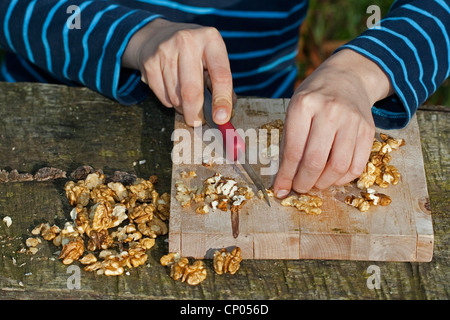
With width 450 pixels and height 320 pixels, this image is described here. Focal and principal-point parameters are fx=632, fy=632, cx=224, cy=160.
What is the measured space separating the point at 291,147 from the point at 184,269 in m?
0.32

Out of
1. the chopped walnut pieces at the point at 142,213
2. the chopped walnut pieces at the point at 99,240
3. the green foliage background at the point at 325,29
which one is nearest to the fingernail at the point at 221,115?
the chopped walnut pieces at the point at 142,213

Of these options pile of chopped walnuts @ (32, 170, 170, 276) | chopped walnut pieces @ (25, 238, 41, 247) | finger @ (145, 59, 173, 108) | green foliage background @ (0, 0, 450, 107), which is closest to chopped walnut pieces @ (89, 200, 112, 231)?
pile of chopped walnuts @ (32, 170, 170, 276)

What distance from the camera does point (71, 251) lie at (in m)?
1.18

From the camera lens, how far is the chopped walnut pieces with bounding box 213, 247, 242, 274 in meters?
1.17

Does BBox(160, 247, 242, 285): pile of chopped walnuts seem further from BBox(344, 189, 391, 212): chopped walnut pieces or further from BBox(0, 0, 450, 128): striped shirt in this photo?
BBox(0, 0, 450, 128): striped shirt

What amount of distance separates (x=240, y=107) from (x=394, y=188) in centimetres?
42

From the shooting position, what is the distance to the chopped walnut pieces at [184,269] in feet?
3.76

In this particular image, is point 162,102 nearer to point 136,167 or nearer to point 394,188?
point 136,167

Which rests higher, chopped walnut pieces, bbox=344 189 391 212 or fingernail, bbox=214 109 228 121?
fingernail, bbox=214 109 228 121

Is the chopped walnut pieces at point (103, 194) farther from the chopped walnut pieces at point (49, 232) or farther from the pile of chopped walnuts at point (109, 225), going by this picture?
the chopped walnut pieces at point (49, 232)

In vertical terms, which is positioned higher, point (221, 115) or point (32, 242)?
point (221, 115)

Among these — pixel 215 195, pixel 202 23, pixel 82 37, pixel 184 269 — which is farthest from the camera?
pixel 202 23

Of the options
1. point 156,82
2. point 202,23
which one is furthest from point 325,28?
point 156,82

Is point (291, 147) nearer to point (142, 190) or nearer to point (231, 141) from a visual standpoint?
point (231, 141)
